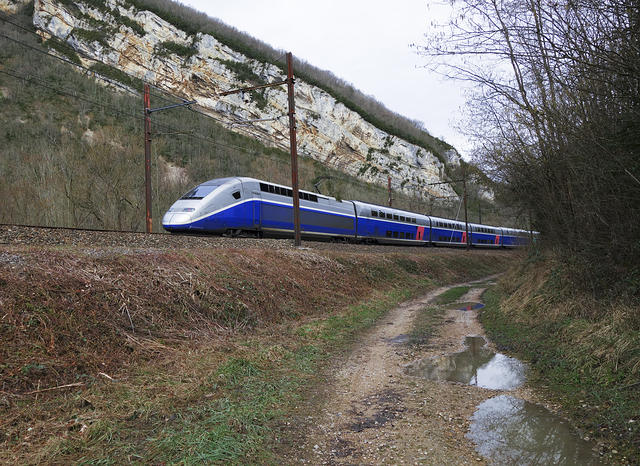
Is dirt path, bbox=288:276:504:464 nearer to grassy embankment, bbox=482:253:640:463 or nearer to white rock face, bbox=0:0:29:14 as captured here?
grassy embankment, bbox=482:253:640:463

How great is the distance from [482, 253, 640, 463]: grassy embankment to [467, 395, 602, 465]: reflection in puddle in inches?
10.0

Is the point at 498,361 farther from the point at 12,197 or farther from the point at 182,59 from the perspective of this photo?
the point at 182,59

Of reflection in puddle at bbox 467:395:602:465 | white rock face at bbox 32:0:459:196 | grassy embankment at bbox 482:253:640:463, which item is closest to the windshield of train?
grassy embankment at bbox 482:253:640:463

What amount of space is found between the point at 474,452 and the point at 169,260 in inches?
267

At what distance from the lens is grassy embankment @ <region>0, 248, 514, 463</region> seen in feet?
12.2

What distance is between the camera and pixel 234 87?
66438 millimetres

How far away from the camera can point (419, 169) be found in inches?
3041

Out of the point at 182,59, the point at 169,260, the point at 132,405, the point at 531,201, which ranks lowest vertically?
the point at 132,405

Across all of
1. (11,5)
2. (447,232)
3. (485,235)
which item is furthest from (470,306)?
(11,5)

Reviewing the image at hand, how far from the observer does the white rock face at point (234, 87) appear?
6041 centimetres

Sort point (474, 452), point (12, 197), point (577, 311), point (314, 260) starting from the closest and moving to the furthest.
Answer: point (474, 452), point (577, 311), point (314, 260), point (12, 197)

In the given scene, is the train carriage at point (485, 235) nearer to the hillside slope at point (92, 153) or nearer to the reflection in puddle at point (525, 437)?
the hillside slope at point (92, 153)

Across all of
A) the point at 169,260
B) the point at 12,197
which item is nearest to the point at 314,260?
the point at 169,260

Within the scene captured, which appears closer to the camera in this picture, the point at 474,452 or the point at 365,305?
the point at 474,452
